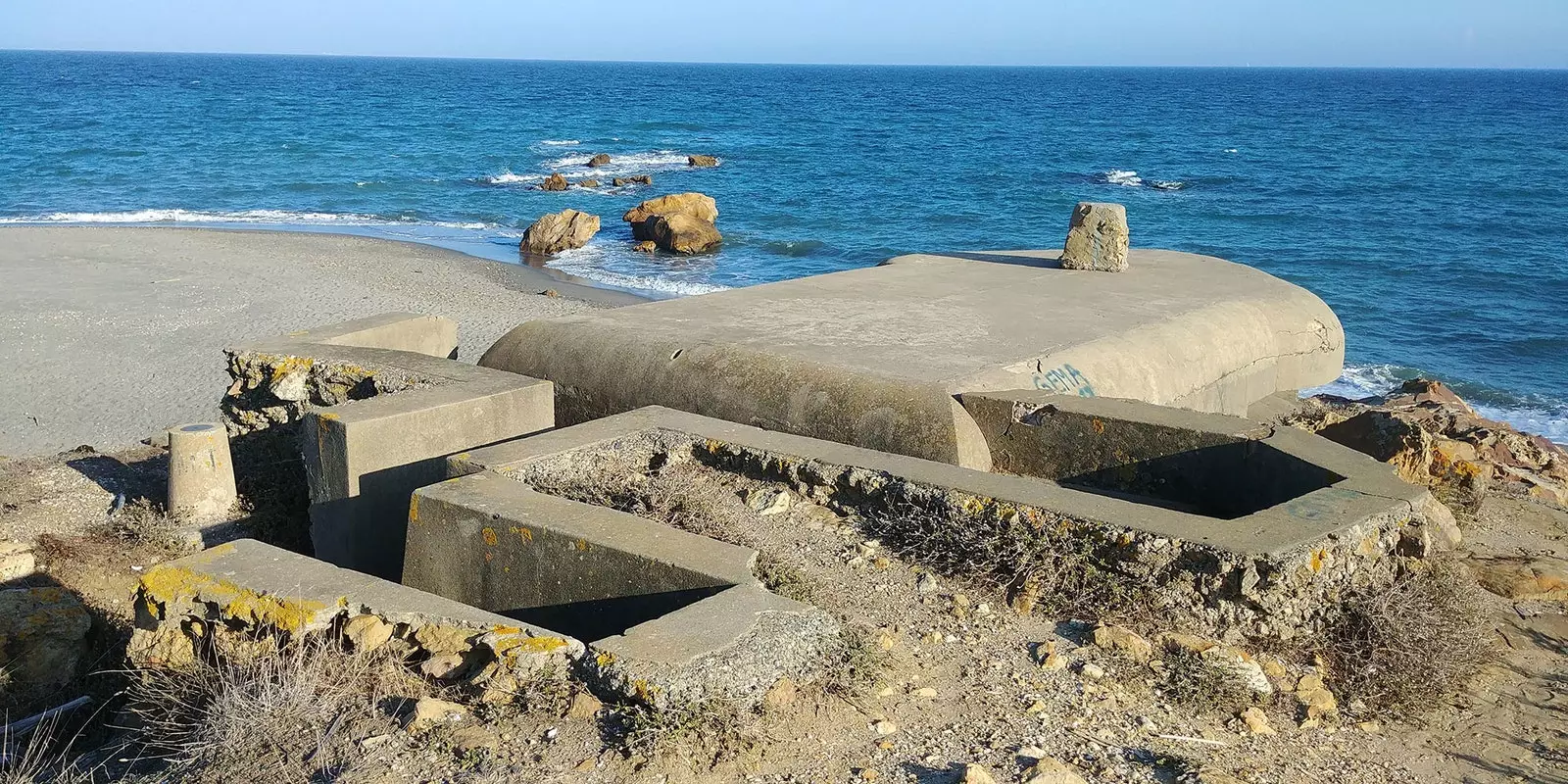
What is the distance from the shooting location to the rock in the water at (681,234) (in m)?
26.2

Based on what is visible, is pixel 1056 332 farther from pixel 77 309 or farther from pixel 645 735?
pixel 77 309

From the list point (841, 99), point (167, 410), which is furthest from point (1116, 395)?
point (841, 99)

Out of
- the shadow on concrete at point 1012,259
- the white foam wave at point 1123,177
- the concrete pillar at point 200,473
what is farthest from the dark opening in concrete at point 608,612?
the white foam wave at point 1123,177

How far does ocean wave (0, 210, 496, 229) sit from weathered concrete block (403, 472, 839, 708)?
1023 inches

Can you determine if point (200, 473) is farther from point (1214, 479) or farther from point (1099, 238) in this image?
point (1099, 238)

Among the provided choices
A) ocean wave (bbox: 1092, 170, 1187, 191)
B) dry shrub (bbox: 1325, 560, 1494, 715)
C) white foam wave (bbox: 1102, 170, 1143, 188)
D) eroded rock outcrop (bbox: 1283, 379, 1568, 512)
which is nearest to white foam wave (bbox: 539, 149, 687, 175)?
ocean wave (bbox: 1092, 170, 1187, 191)

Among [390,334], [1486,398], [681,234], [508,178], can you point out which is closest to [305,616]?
[390,334]

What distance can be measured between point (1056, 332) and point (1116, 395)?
0.69 metres

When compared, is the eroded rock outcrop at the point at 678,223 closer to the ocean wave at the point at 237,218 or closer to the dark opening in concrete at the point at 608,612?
the ocean wave at the point at 237,218

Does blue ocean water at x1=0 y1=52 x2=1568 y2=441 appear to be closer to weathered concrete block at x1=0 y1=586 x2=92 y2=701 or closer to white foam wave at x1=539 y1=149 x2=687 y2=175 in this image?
white foam wave at x1=539 y1=149 x2=687 y2=175

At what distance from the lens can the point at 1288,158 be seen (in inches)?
1817

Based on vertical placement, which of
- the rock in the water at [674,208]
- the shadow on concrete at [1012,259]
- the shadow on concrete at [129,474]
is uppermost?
the shadow on concrete at [1012,259]

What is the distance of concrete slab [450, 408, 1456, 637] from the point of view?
14.9 ft

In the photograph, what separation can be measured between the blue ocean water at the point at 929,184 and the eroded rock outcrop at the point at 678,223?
2.01 feet
